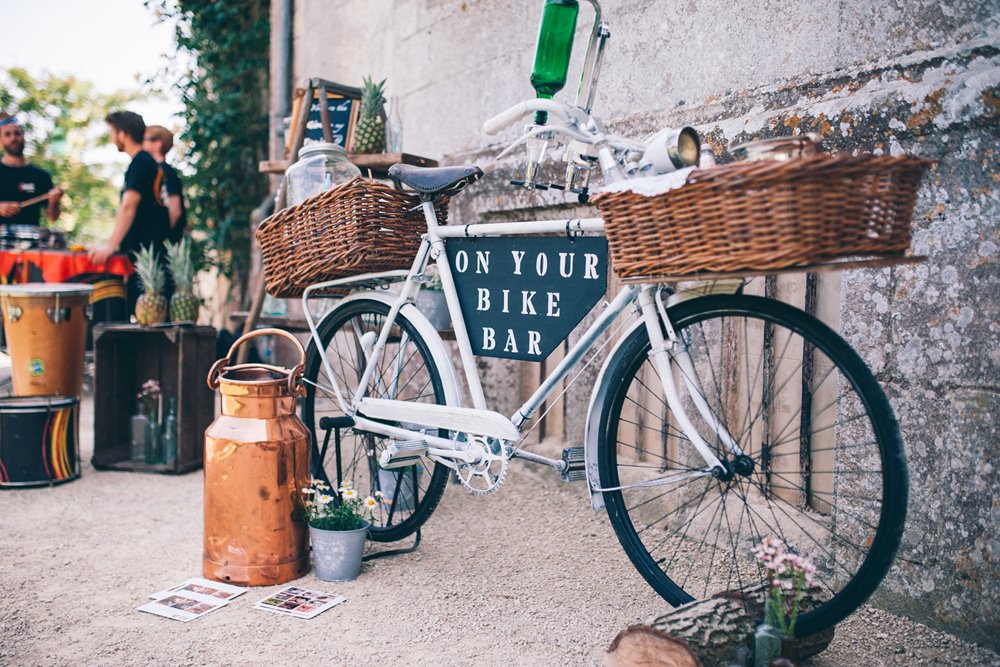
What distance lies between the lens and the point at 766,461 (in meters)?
2.44

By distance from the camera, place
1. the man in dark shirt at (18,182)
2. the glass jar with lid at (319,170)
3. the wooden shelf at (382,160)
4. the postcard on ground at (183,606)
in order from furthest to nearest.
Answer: the man in dark shirt at (18,182)
the wooden shelf at (382,160)
the glass jar with lid at (319,170)
the postcard on ground at (183,606)

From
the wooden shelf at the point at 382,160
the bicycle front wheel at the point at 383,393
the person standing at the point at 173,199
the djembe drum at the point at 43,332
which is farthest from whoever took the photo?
the person standing at the point at 173,199

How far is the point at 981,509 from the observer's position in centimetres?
206

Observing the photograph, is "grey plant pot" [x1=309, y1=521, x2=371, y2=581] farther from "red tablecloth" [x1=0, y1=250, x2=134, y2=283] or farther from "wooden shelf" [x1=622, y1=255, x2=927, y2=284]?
"red tablecloth" [x1=0, y1=250, x2=134, y2=283]

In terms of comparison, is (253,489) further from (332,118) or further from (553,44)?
(332,118)

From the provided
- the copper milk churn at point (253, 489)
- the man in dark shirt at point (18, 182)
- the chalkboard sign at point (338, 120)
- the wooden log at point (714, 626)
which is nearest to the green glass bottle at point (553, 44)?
the copper milk churn at point (253, 489)

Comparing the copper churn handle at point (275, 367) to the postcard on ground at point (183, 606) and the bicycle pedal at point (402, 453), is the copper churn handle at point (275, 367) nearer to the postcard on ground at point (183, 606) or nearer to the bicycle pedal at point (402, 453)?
the bicycle pedal at point (402, 453)

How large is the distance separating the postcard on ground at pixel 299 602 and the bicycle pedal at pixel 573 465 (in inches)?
30.8

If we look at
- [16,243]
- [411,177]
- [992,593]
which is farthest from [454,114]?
[992,593]

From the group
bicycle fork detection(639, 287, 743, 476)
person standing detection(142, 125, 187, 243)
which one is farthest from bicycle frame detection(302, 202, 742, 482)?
person standing detection(142, 125, 187, 243)

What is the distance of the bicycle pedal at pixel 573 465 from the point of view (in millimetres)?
2324

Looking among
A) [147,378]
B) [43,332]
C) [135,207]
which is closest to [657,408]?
[147,378]

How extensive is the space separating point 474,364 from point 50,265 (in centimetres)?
339

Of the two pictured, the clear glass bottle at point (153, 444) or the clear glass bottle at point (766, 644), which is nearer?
the clear glass bottle at point (766, 644)
